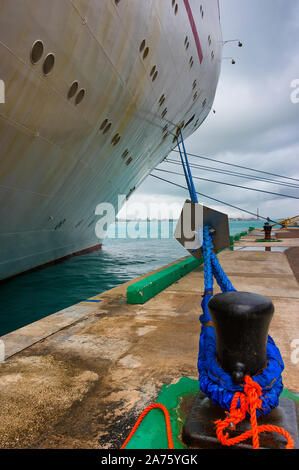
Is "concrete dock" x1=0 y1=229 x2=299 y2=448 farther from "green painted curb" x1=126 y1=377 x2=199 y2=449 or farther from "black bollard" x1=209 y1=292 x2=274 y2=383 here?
"black bollard" x1=209 y1=292 x2=274 y2=383

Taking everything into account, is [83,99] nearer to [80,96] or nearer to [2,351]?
[80,96]

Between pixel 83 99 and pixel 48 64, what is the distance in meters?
1.35

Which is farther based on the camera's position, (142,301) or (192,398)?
(142,301)

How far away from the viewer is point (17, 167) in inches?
260

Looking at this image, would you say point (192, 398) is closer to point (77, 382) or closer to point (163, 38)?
point (77, 382)

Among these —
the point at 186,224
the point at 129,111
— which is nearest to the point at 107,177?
the point at 129,111

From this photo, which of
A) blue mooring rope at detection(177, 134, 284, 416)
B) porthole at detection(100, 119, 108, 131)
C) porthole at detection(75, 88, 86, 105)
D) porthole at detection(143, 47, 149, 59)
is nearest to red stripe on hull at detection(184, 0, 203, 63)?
porthole at detection(143, 47, 149, 59)

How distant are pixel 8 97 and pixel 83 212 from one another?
7.17 metres

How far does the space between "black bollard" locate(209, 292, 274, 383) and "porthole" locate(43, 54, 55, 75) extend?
5191 millimetres

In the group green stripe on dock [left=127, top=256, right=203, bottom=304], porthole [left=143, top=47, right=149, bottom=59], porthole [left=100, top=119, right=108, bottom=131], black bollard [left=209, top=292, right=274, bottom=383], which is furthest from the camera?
porthole [left=100, top=119, right=108, bottom=131]

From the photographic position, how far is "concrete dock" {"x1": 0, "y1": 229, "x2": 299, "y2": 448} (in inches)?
91.0

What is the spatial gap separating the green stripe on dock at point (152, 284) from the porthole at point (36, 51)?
4.31 metres

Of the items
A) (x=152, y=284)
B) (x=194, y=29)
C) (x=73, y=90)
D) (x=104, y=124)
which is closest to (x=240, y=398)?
(x=152, y=284)

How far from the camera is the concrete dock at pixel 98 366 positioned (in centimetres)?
231
